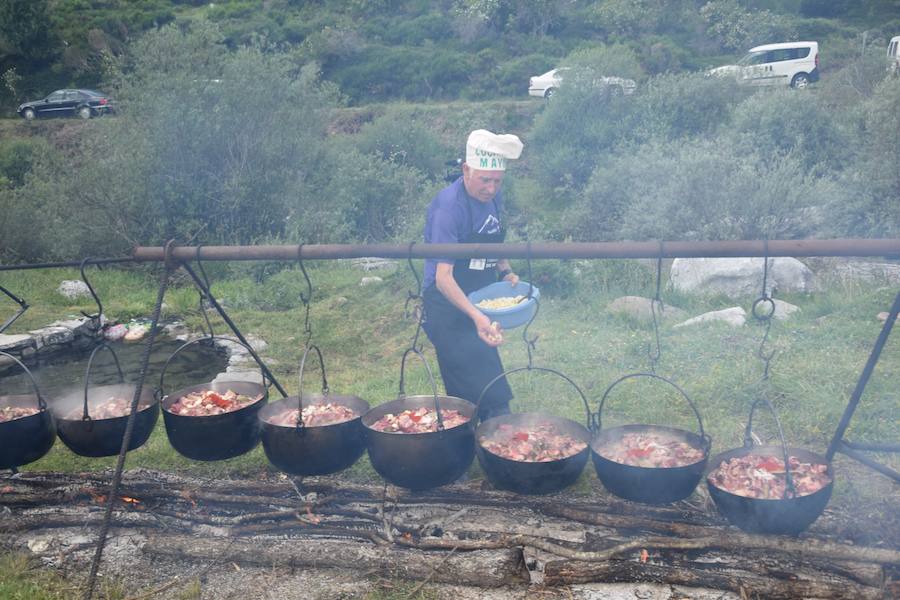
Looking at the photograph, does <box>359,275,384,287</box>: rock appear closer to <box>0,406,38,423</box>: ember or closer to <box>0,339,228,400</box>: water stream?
<box>0,339,228,400</box>: water stream

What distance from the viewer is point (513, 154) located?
4301mm

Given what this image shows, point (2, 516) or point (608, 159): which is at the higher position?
point (2, 516)

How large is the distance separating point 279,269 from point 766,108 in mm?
13086

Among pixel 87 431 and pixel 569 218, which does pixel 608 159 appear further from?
pixel 87 431

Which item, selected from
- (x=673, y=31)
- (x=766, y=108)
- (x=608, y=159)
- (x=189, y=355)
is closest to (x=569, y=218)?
(x=608, y=159)

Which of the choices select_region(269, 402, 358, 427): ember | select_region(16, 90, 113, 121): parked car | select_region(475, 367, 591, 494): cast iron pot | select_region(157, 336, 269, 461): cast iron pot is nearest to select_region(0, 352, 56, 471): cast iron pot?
select_region(157, 336, 269, 461): cast iron pot

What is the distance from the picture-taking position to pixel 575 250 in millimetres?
3627

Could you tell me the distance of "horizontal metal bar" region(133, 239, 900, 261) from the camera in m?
3.26

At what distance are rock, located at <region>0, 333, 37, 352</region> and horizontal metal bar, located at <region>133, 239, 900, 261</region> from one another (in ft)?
22.6

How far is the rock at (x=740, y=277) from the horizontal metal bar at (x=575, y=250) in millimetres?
6325

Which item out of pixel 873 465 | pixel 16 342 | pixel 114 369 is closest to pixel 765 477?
pixel 873 465

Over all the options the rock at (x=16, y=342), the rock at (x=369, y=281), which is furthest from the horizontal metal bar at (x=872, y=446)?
the rock at (x=16, y=342)

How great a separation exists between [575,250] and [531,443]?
42.4 inches

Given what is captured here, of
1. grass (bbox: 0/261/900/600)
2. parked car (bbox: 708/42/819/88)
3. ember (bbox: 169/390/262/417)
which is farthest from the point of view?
parked car (bbox: 708/42/819/88)
